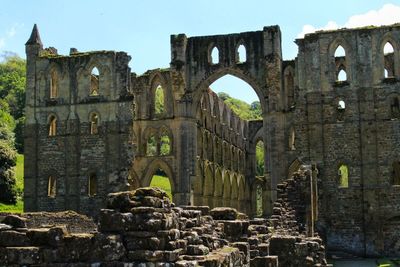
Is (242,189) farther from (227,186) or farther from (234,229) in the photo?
(234,229)

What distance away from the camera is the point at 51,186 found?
118 feet

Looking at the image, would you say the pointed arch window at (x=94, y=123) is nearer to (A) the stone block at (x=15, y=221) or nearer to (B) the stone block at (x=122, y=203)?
(A) the stone block at (x=15, y=221)

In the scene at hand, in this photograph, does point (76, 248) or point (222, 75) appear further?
point (222, 75)

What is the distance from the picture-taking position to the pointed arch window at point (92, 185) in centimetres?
3491

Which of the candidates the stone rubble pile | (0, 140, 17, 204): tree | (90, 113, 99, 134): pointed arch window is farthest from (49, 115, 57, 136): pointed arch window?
the stone rubble pile

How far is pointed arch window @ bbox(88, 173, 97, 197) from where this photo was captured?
34.9 meters

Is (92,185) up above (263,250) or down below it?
above

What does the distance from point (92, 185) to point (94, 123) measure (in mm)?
3398

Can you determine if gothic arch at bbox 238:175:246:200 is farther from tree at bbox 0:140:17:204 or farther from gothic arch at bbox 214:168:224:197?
tree at bbox 0:140:17:204

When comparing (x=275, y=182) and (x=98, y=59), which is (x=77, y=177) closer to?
(x=98, y=59)

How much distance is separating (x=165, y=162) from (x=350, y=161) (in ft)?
34.6

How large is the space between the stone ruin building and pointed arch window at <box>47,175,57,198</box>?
0.48 feet

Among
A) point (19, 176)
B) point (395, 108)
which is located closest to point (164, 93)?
point (395, 108)

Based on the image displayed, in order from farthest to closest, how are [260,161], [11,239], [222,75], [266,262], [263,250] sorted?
[260,161] → [222,75] → [263,250] → [266,262] → [11,239]
